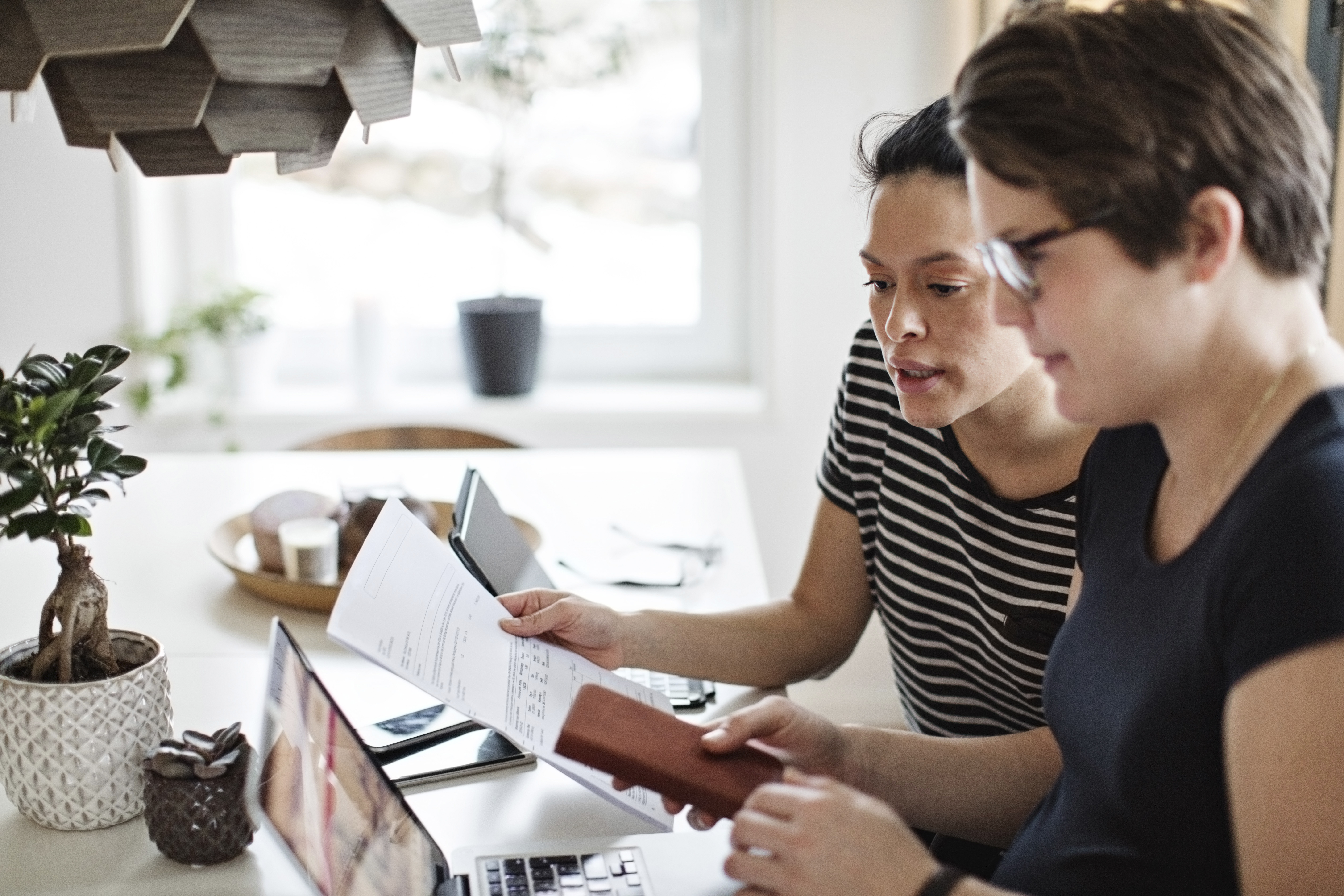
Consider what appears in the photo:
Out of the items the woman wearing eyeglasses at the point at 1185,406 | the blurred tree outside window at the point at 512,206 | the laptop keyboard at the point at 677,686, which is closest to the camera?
the woman wearing eyeglasses at the point at 1185,406

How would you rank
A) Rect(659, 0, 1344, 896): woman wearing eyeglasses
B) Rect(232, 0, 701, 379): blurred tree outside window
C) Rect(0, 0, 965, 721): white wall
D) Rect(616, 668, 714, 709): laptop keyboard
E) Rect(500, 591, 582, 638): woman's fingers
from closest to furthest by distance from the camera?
Result: 1. Rect(659, 0, 1344, 896): woman wearing eyeglasses
2. Rect(500, 591, 582, 638): woman's fingers
3. Rect(616, 668, 714, 709): laptop keyboard
4. Rect(0, 0, 965, 721): white wall
5. Rect(232, 0, 701, 379): blurred tree outside window

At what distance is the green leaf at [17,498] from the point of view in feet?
3.01

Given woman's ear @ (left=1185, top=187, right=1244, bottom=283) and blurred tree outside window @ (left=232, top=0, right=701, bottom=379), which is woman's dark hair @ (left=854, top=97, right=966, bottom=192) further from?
blurred tree outside window @ (left=232, top=0, right=701, bottom=379)

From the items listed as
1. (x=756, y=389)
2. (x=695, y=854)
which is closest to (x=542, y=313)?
(x=756, y=389)

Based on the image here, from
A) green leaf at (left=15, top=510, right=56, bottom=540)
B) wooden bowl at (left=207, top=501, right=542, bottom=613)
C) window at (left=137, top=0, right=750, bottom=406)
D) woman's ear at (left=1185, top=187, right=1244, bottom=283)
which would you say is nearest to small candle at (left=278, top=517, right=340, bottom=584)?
wooden bowl at (left=207, top=501, right=542, bottom=613)

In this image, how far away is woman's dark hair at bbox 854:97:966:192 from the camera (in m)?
1.23

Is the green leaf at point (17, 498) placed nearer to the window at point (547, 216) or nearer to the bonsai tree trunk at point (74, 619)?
the bonsai tree trunk at point (74, 619)

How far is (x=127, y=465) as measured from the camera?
99 cm

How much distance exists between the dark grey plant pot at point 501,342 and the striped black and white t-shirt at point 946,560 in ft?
4.38

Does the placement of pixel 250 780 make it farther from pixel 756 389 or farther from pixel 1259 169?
pixel 756 389

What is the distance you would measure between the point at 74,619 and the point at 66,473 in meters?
0.12

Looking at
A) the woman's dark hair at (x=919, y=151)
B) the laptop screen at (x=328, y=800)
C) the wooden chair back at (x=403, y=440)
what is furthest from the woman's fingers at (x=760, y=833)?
the wooden chair back at (x=403, y=440)

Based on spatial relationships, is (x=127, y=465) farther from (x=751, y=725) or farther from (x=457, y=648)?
(x=751, y=725)

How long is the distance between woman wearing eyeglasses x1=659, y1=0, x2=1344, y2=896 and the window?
2097 mm
